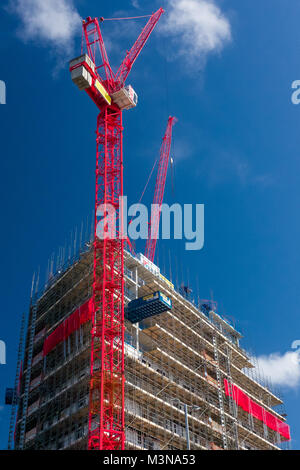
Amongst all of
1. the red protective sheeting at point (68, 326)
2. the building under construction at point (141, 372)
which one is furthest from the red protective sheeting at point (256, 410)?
the red protective sheeting at point (68, 326)

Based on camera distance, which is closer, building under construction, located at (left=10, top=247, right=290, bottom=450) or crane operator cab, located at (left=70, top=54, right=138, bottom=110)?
building under construction, located at (left=10, top=247, right=290, bottom=450)

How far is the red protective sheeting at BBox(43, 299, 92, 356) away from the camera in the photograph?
241ft

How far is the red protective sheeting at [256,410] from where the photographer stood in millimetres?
97438

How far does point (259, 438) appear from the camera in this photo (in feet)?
333

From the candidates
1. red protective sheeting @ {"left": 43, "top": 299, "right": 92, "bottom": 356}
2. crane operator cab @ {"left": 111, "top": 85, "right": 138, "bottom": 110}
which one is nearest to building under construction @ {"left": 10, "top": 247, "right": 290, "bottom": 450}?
red protective sheeting @ {"left": 43, "top": 299, "right": 92, "bottom": 356}

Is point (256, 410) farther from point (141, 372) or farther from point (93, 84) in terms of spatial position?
point (93, 84)

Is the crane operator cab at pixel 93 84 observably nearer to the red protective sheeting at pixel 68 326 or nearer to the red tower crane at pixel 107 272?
the red tower crane at pixel 107 272

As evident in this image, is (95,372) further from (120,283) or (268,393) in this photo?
(268,393)

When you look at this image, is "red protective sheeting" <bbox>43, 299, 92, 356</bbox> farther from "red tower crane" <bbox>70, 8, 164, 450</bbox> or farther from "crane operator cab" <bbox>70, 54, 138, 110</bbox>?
"crane operator cab" <bbox>70, 54, 138, 110</bbox>

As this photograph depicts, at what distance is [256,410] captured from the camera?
106 metres

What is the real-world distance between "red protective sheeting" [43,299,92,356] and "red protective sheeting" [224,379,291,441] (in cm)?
3103
